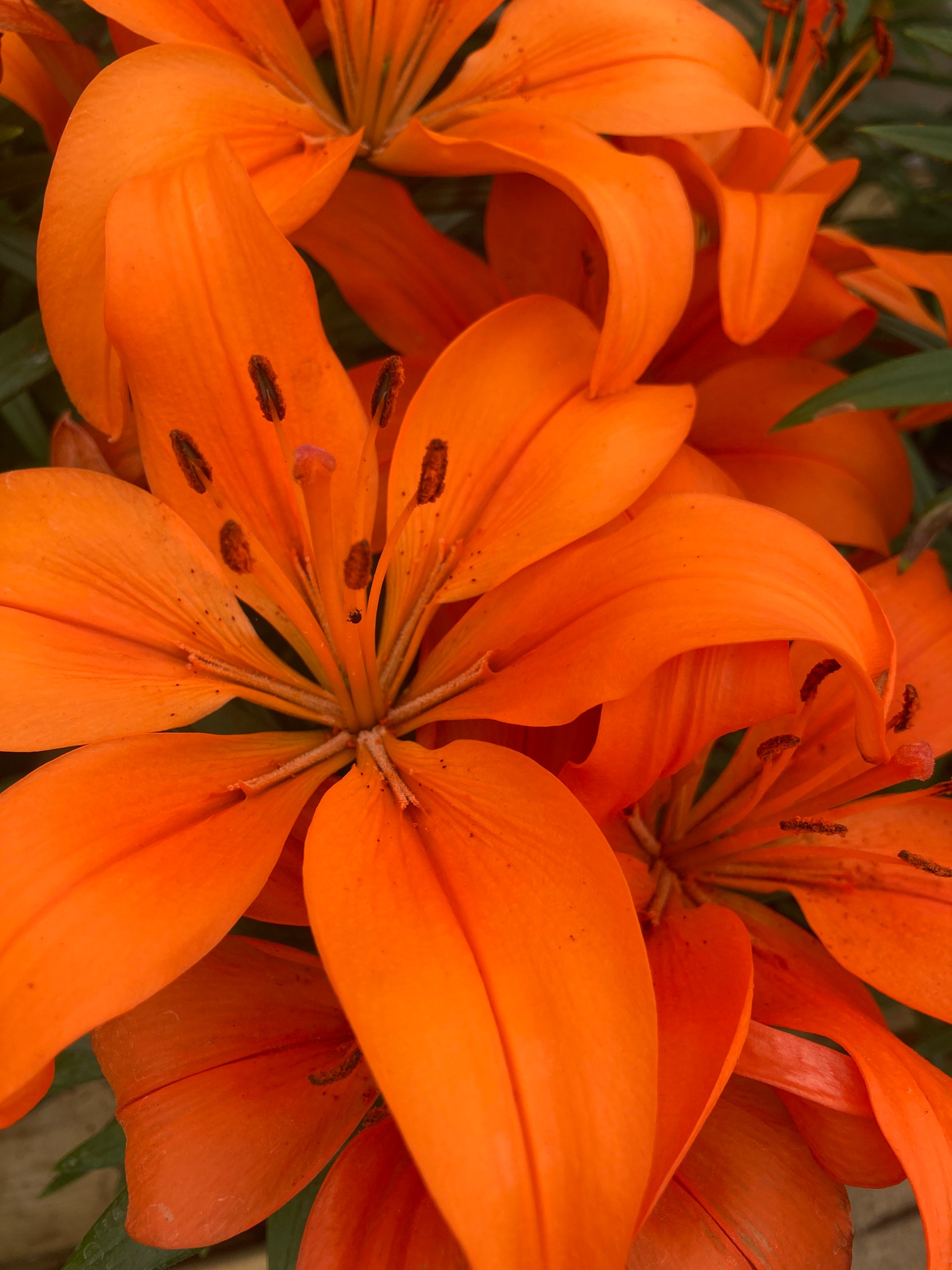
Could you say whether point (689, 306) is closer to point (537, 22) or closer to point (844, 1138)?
point (537, 22)

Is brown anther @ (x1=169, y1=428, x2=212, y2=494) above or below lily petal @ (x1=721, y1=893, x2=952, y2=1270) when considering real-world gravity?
above

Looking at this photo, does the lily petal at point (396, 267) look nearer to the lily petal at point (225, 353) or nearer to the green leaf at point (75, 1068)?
the lily petal at point (225, 353)

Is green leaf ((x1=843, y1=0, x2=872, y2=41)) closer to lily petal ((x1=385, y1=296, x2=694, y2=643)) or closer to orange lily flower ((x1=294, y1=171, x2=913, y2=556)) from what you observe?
orange lily flower ((x1=294, y1=171, x2=913, y2=556))

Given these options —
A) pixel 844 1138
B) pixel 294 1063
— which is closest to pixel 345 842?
pixel 294 1063

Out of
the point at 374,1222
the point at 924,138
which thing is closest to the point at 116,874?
the point at 374,1222

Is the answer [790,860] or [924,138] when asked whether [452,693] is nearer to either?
[790,860]

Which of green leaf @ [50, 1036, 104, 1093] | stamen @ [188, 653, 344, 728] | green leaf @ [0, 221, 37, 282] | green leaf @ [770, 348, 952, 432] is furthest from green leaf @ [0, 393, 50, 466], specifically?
green leaf @ [770, 348, 952, 432]
